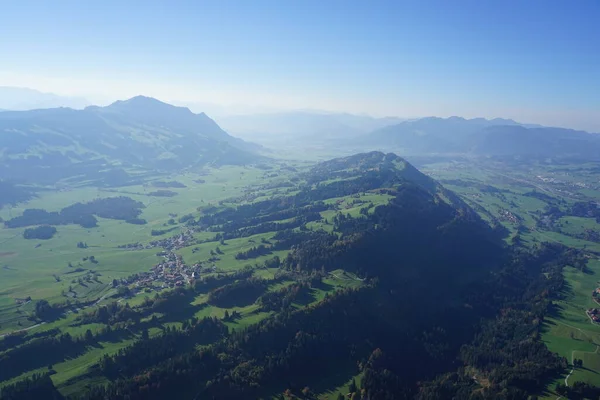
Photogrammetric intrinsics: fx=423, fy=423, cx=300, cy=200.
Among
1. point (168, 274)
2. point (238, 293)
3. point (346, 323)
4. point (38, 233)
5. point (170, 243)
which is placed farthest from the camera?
point (38, 233)

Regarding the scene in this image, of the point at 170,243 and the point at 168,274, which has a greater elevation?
the point at 168,274

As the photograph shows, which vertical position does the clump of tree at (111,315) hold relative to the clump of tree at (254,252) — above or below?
below

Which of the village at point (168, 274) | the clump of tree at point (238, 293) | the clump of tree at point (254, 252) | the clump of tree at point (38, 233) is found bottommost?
the clump of tree at point (38, 233)

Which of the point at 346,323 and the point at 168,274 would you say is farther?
the point at 168,274

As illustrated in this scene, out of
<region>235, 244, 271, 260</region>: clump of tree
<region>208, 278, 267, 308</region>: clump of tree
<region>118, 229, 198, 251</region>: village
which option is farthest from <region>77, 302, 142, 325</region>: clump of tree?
<region>118, 229, 198, 251</region>: village

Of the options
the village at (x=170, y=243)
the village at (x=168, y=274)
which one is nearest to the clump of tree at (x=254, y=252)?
the village at (x=168, y=274)

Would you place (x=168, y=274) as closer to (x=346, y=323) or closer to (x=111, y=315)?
(x=111, y=315)

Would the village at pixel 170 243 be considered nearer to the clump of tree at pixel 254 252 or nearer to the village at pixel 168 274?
the village at pixel 168 274

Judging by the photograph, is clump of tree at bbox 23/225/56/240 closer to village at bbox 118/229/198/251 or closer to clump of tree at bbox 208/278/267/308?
village at bbox 118/229/198/251

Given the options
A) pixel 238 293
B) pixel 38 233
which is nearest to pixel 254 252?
pixel 238 293

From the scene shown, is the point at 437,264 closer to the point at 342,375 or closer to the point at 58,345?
the point at 342,375

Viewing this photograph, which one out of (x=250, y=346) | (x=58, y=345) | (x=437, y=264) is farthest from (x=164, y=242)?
(x=437, y=264)
